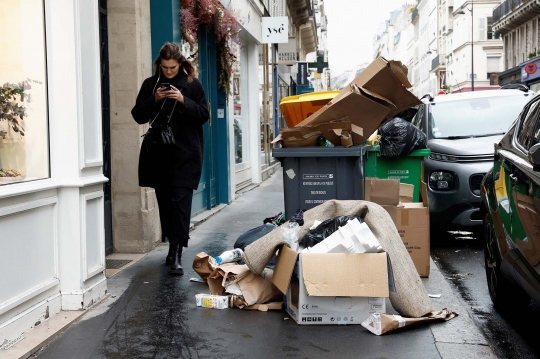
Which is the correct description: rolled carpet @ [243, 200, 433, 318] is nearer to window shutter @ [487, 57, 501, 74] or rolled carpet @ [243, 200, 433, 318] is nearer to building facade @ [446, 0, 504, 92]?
building facade @ [446, 0, 504, 92]

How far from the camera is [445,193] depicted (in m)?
8.69

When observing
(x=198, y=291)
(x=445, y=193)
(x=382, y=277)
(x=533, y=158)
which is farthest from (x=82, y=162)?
(x=445, y=193)

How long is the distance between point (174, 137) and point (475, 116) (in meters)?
4.97

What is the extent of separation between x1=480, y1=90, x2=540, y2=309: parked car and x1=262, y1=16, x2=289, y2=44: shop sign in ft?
37.5

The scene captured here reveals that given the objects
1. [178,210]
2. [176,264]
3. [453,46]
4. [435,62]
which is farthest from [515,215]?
[435,62]

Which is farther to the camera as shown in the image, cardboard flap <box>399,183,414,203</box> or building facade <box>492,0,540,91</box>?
building facade <box>492,0,540,91</box>

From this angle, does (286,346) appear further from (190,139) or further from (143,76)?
(143,76)

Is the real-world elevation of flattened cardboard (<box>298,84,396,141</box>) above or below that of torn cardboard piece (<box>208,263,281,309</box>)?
above

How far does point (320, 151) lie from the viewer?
6379 mm

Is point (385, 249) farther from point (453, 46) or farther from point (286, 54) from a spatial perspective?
point (453, 46)

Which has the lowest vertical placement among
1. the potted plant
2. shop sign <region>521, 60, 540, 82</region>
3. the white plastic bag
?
the white plastic bag

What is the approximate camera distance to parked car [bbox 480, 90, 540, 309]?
4.29 metres

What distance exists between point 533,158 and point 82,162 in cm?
298

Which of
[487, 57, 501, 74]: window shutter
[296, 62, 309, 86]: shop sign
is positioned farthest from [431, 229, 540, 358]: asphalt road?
[487, 57, 501, 74]: window shutter
